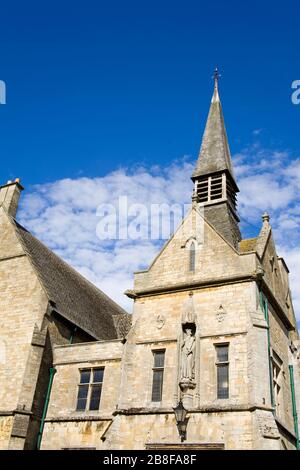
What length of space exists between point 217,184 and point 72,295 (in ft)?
34.0

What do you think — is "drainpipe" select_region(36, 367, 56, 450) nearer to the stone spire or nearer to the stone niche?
the stone niche

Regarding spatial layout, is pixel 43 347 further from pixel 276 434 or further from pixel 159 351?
pixel 276 434

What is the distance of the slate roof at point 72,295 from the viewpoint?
80.6ft

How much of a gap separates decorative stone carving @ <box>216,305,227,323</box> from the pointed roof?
9.71m

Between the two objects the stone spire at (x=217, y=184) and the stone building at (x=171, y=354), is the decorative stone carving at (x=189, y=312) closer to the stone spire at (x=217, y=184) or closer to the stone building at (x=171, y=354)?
the stone building at (x=171, y=354)

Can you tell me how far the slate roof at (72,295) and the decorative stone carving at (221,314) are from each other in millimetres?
8276

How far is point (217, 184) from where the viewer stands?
26.1m

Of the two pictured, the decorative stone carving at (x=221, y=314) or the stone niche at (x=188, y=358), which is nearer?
the stone niche at (x=188, y=358)

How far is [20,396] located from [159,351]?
20.9ft

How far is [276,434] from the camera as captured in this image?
1584cm

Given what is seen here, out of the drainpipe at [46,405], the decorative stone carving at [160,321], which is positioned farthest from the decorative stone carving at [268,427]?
the drainpipe at [46,405]
